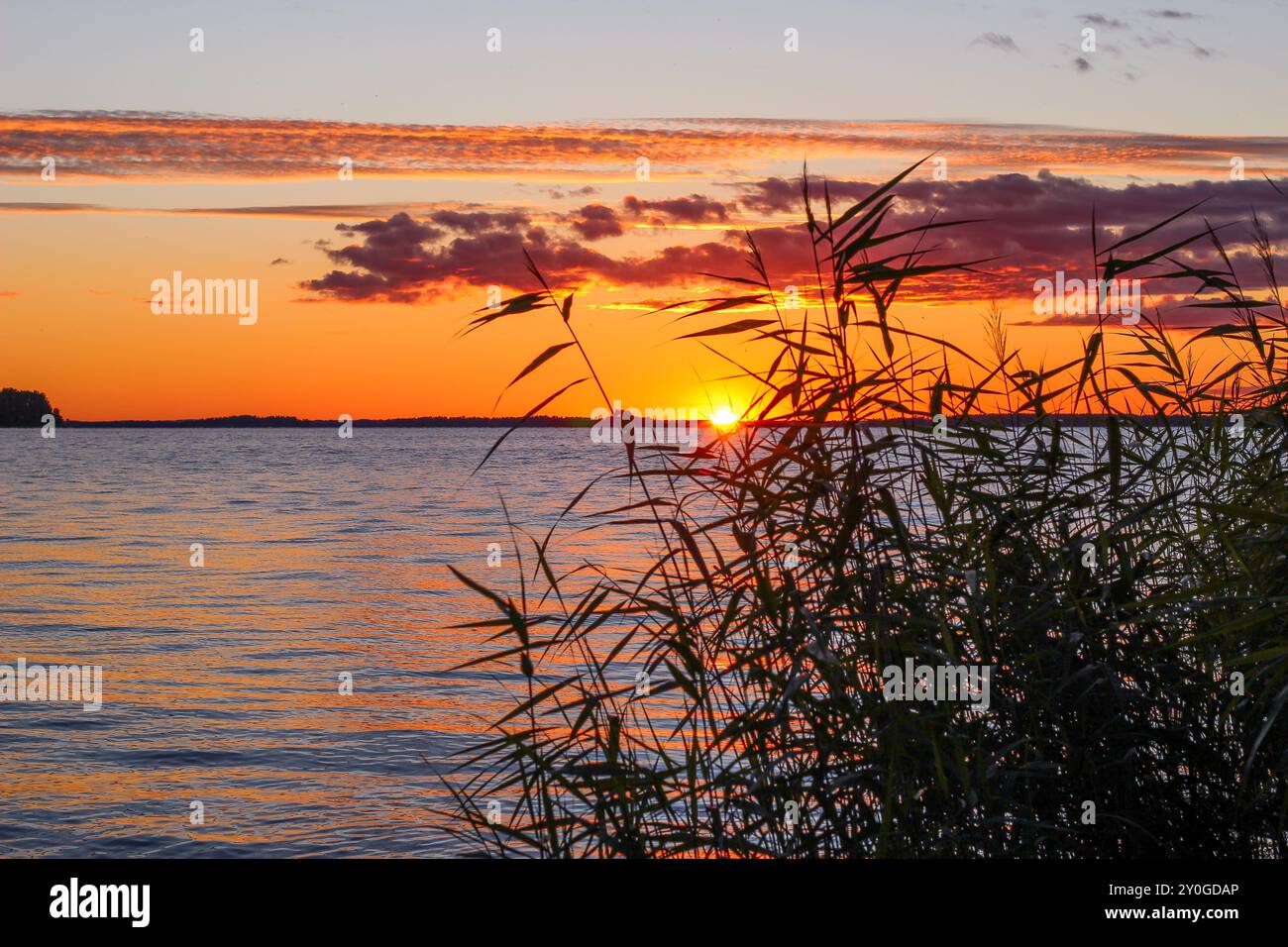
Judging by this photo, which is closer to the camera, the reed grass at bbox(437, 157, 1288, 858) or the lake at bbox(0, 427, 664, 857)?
the reed grass at bbox(437, 157, 1288, 858)

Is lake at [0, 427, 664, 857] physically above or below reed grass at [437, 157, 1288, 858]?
below

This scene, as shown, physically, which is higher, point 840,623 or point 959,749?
point 840,623

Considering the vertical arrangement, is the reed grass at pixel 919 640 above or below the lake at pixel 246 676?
above

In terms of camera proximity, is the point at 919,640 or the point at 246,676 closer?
the point at 919,640

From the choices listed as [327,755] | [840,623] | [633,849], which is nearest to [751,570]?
[840,623]

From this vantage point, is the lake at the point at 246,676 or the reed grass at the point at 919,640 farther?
the lake at the point at 246,676

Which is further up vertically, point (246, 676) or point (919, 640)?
point (919, 640)
